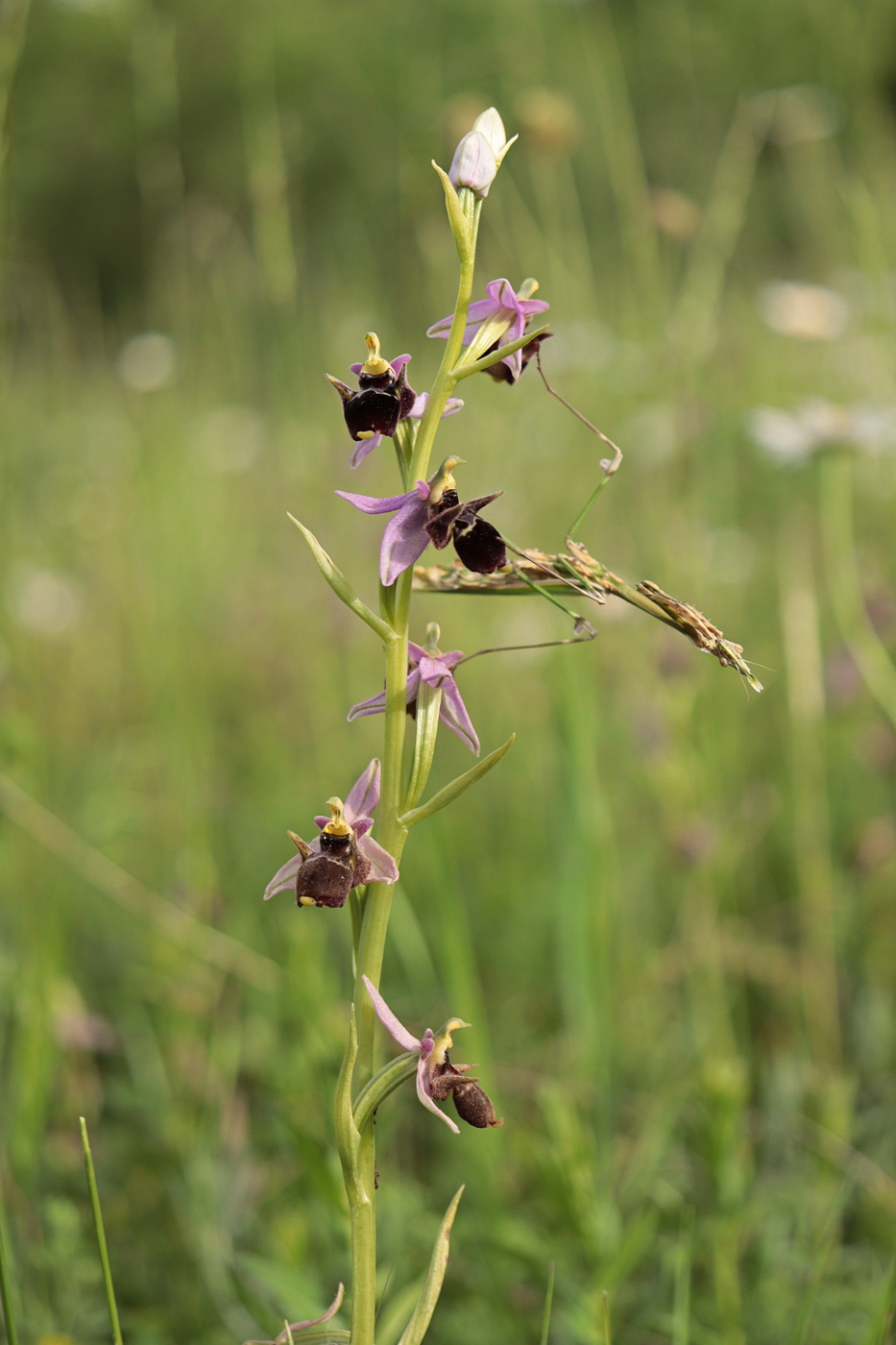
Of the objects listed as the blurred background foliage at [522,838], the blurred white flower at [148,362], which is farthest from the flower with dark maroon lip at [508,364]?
the blurred white flower at [148,362]

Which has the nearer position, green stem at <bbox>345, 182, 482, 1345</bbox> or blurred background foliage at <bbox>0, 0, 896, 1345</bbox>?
green stem at <bbox>345, 182, 482, 1345</bbox>

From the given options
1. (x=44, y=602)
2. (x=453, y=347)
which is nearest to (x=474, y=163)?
(x=453, y=347)

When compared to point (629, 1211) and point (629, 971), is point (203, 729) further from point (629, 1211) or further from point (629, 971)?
point (629, 1211)

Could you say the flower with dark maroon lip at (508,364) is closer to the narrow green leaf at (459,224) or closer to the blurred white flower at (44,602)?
the narrow green leaf at (459,224)

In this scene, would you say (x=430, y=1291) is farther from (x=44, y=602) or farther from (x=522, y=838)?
(x=44, y=602)

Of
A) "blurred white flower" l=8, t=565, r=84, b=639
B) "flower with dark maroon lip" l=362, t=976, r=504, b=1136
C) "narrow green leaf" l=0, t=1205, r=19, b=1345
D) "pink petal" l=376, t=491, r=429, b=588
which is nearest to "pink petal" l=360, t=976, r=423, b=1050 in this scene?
"flower with dark maroon lip" l=362, t=976, r=504, b=1136

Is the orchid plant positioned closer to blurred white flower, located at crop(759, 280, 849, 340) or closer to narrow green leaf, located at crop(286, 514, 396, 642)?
narrow green leaf, located at crop(286, 514, 396, 642)

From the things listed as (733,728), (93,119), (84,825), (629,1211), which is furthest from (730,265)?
(93,119)

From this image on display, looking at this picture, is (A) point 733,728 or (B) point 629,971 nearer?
(B) point 629,971
